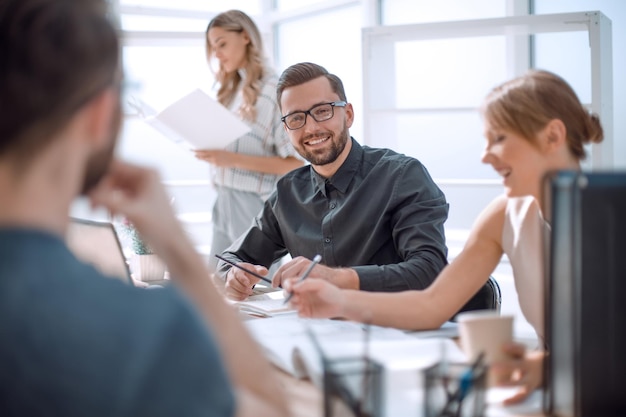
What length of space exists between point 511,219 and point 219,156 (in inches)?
68.4

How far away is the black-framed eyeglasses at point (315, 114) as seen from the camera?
2.44 metres

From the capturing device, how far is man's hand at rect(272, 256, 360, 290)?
1.93 meters

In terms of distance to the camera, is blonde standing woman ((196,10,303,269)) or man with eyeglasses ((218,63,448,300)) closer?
man with eyeglasses ((218,63,448,300))

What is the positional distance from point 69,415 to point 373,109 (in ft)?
11.4

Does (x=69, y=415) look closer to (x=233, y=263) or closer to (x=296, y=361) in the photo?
(x=296, y=361)

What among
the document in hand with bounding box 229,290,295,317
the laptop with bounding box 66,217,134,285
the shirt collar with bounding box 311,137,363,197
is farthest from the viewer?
the shirt collar with bounding box 311,137,363,197

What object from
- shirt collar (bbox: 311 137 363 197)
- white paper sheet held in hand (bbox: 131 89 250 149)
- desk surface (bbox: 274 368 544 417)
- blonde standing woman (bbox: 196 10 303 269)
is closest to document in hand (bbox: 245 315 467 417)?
desk surface (bbox: 274 368 544 417)

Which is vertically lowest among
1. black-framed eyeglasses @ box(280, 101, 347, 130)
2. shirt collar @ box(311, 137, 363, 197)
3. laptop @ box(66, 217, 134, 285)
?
laptop @ box(66, 217, 134, 285)

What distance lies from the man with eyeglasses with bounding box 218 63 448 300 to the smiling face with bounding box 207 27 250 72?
875 mm

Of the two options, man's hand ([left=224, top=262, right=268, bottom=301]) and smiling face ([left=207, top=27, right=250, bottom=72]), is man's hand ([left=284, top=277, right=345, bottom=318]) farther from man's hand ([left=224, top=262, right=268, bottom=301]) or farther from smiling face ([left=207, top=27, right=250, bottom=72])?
smiling face ([left=207, top=27, right=250, bottom=72])

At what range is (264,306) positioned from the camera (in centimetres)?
195

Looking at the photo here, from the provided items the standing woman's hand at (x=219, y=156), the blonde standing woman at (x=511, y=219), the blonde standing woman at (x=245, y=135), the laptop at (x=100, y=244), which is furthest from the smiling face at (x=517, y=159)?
the standing woman's hand at (x=219, y=156)

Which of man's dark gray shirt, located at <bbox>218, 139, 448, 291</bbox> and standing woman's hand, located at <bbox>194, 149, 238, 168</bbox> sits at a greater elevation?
standing woman's hand, located at <bbox>194, 149, 238, 168</bbox>

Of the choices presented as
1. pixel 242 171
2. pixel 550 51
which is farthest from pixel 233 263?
pixel 550 51
